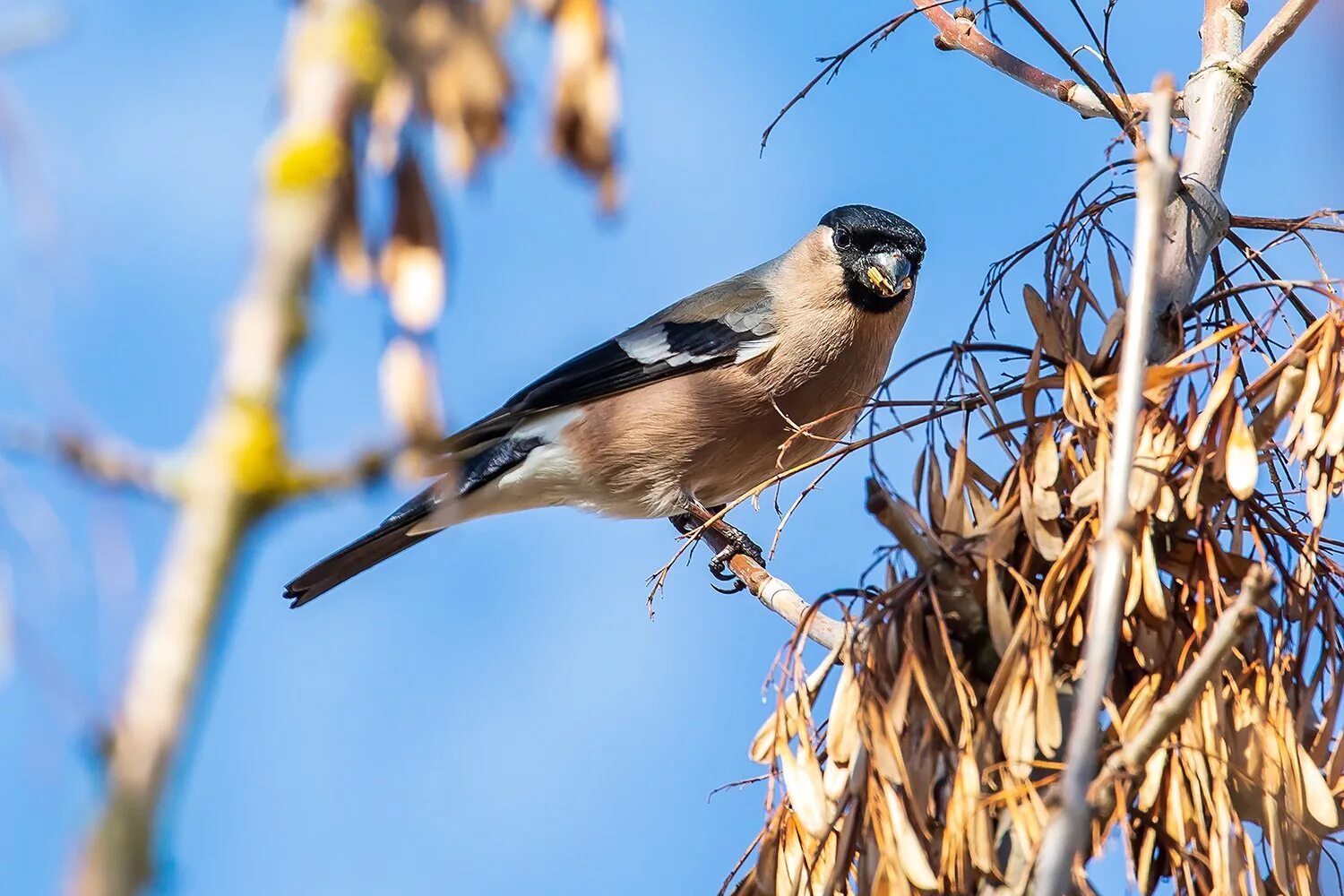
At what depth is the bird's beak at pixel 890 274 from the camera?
514cm

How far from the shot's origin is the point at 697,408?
5109mm

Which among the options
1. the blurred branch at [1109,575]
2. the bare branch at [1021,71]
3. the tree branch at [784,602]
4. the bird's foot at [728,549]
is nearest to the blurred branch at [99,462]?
the blurred branch at [1109,575]

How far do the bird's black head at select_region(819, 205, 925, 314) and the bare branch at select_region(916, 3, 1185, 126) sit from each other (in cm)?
122

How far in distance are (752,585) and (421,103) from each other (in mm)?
2836

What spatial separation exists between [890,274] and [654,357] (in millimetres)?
933

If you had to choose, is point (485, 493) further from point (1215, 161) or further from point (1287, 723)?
point (1287, 723)

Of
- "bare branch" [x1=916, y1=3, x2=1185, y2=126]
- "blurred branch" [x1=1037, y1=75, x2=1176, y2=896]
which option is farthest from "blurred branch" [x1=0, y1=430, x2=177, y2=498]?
"bare branch" [x1=916, y1=3, x2=1185, y2=126]

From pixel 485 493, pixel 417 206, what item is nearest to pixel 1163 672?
pixel 417 206

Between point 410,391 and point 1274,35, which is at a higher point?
point 1274,35

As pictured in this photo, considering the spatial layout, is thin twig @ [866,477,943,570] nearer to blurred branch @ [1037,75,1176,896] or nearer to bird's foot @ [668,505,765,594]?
blurred branch @ [1037,75,1176,896]

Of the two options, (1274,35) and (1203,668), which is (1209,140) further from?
(1203,668)

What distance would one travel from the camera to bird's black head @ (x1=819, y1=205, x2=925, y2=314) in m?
5.18

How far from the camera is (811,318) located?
520 cm

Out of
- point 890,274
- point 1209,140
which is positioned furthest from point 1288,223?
point 890,274
